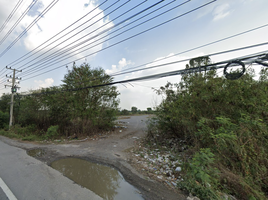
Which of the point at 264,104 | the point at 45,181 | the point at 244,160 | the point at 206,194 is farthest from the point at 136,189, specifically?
the point at 264,104

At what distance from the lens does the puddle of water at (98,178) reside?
2970 mm

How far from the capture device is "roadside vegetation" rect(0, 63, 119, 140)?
9.25 meters

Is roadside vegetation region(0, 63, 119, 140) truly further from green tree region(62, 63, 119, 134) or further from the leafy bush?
the leafy bush

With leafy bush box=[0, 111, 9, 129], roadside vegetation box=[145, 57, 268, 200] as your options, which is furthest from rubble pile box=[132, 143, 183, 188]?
leafy bush box=[0, 111, 9, 129]

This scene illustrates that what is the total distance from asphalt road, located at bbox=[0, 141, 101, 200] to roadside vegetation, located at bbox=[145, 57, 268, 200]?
2513 millimetres

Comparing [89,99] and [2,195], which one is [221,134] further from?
[89,99]


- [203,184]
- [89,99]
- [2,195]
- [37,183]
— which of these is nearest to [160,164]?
[203,184]

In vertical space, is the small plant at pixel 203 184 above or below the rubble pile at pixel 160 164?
above

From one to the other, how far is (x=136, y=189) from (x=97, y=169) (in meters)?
1.74

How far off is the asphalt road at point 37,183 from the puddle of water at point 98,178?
26cm

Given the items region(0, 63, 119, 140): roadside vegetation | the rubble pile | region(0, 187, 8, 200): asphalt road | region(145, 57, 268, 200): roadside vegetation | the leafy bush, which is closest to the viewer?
region(0, 187, 8, 200): asphalt road

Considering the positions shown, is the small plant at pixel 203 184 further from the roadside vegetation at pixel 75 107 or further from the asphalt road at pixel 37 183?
the roadside vegetation at pixel 75 107

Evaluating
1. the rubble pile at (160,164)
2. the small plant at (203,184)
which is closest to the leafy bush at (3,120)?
the rubble pile at (160,164)

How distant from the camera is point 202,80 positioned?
17.8 feet
